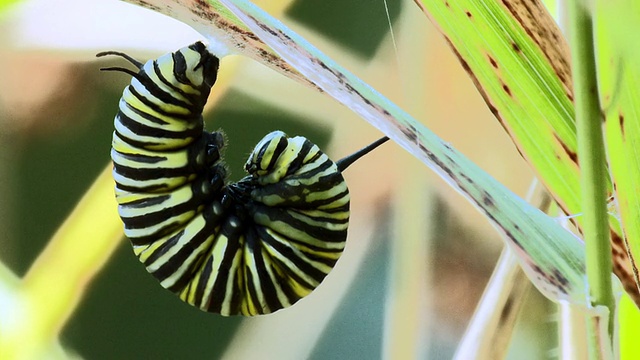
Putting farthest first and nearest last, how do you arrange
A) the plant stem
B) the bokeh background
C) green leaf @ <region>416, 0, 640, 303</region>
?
the bokeh background, green leaf @ <region>416, 0, 640, 303</region>, the plant stem

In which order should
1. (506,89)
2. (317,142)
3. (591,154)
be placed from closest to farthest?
1. (591,154)
2. (506,89)
3. (317,142)

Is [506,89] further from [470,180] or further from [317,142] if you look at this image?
[317,142]

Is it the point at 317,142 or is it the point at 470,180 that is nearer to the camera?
the point at 470,180

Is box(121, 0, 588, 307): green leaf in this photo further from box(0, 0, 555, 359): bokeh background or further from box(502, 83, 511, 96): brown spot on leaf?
box(0, 0, 555, 359): bokeh background

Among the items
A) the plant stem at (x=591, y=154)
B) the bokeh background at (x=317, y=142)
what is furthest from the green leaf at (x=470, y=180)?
the bokeh background at (x=317, y=142)

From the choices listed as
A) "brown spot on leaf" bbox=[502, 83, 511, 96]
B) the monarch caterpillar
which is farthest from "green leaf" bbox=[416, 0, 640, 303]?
the monarch caterpillar

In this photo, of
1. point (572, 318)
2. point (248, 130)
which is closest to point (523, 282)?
point (572, 318)

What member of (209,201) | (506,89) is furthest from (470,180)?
(209,201)
